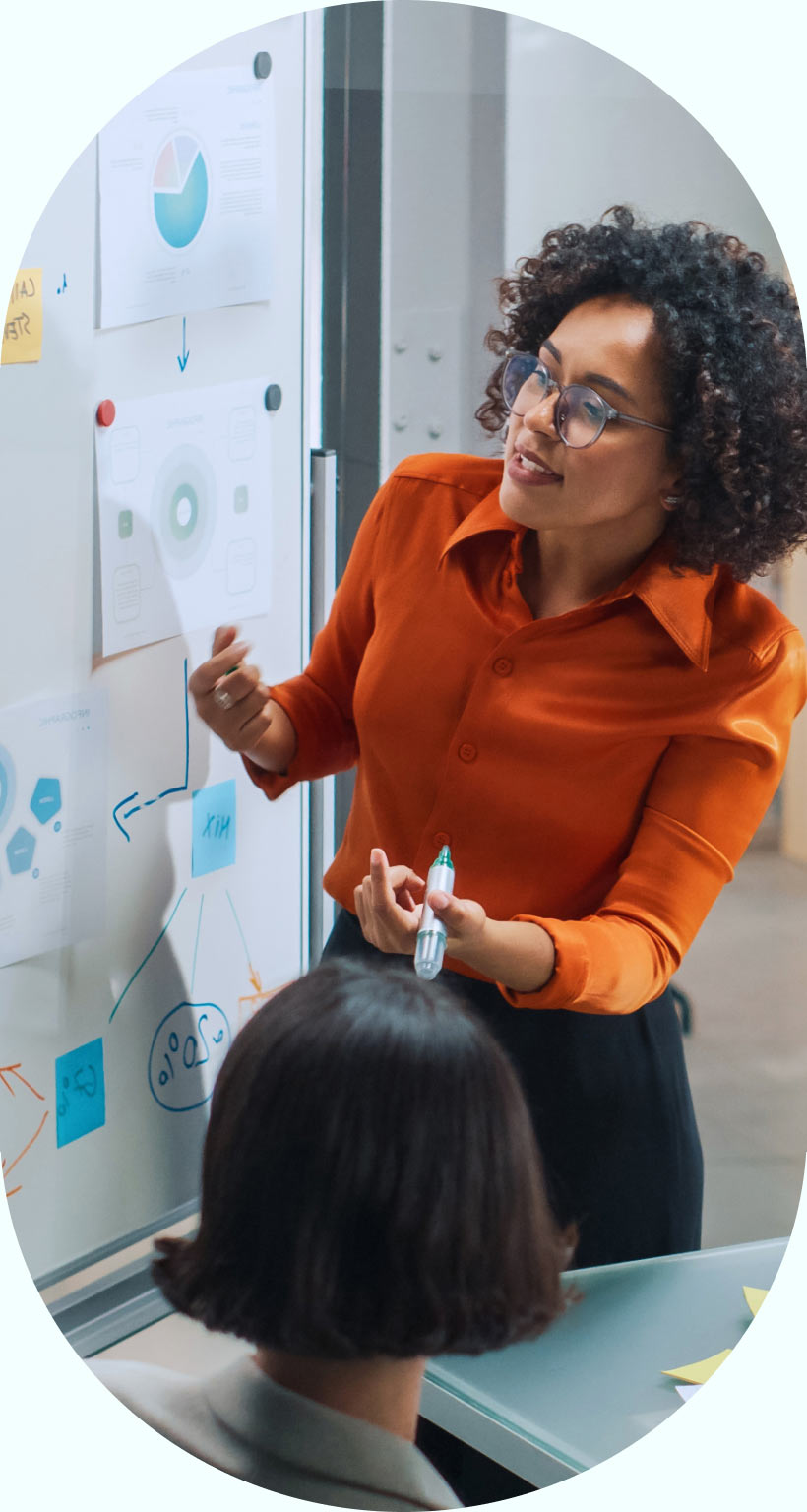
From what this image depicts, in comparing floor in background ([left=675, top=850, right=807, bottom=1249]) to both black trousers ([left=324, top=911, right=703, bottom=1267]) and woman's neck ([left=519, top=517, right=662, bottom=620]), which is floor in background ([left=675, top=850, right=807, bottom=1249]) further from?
woman's neck ([left=519, top=517, right=662, bottom=620])

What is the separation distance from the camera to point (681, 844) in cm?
120

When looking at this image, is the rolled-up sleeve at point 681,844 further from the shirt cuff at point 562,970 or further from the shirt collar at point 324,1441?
the shirt collar at point 324,1441

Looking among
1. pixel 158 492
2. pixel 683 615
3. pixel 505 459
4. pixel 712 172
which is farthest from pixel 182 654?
pixel 712 172

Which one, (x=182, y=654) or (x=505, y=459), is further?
(x=182, y=654)

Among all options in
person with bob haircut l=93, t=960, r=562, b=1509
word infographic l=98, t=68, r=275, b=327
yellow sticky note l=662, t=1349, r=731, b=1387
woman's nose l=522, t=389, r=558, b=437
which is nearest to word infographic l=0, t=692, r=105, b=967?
person with bob haircut l=93, t=960, r=562, b=1509

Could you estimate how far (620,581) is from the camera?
47.5 inches

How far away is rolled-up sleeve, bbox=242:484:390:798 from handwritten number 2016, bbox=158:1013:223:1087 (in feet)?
0.80

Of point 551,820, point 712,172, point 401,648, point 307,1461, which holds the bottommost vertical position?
point 307,1461

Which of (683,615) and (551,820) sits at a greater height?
(683,615)

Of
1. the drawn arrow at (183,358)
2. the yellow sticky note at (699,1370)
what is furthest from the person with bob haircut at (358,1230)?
the drawn arrow at (183,358)

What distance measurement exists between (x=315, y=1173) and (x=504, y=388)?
0.62 metres

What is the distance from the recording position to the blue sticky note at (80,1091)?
141 centimetres

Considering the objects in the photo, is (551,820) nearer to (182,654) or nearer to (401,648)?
(401,648)

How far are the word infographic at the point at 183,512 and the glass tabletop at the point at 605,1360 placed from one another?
63 cm
